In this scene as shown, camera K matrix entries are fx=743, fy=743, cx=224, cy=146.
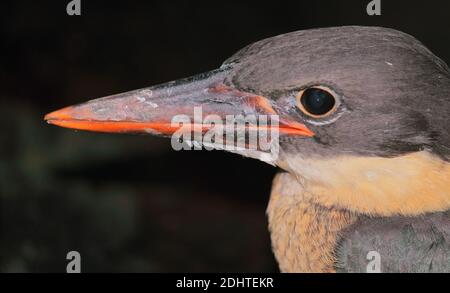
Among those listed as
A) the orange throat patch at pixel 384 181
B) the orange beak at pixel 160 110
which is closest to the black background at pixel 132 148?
the orange beak at pixel 160 110

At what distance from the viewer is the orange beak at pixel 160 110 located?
142 inches

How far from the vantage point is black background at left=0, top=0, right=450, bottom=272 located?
21.1 feet

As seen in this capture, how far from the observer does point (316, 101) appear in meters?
3.45

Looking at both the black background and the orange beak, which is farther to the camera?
the black background

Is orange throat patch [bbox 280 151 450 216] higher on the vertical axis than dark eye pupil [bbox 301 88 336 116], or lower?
lower

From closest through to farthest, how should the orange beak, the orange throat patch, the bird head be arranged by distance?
the bird head → the orange throat patch → the orange beak

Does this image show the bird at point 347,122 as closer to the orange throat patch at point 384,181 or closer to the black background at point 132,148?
the orange throat patch at point 384,181

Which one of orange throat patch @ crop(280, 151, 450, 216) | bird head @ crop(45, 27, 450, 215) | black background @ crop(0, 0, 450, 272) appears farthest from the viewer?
black background @ crop(0, 0, 450, 272)

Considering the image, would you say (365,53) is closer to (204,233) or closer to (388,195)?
(388,195)

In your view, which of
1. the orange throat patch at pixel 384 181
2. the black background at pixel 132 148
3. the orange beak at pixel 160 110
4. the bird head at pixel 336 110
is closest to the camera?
the bird head at pixel 336 110

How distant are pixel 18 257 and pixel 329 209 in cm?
317

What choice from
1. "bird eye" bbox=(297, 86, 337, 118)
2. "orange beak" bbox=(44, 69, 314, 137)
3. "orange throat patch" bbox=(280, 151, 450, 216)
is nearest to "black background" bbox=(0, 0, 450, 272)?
"orange beak" bbox=(44, 69, 314, 137)

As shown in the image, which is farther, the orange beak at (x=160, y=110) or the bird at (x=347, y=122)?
the orange beak at (x=160, y=110)

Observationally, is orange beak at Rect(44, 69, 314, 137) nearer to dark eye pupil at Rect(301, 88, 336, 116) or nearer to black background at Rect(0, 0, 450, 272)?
dark eye pupil at Rect(301, 88, 336, 116)
